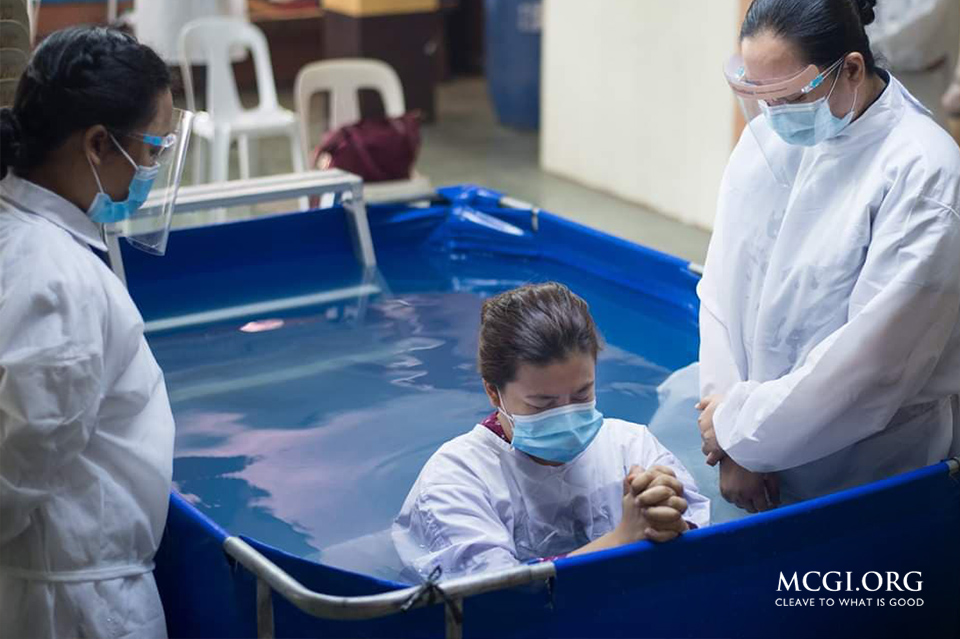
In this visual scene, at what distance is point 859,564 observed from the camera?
90.2 inches

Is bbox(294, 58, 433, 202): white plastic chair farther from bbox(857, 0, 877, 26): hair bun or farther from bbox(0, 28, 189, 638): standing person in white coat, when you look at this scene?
bbox(0, 28, 189, 638): standing person in white coat

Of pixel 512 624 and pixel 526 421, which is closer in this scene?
pixel 512 624

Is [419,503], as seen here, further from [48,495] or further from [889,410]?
[889,410]

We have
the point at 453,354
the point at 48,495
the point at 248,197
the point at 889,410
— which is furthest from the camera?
the point at 248,197

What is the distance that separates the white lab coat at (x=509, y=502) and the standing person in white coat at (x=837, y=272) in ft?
0.64

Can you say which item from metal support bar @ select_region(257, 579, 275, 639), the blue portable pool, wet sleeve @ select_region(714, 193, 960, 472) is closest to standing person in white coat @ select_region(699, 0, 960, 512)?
wet sleeve @ select_region(714, 193, 960, 472)

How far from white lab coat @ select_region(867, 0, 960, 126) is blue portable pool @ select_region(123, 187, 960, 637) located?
4.05ft

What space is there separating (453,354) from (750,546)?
5.77 ft

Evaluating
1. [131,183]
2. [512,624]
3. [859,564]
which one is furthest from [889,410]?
[131,183]

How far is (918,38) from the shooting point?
452 cm

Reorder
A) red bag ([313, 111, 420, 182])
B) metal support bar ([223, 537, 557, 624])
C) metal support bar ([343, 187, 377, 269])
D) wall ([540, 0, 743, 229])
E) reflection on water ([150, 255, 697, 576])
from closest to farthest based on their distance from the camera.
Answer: metal support bar ([223, 537, 557, 624]), reflection on water ([150, 255, 697, 576]), metal support bar ([343, 187, 377, 269]), red bag ([313, 111, 420, 182]), wall ([540, 0, 743, 229])

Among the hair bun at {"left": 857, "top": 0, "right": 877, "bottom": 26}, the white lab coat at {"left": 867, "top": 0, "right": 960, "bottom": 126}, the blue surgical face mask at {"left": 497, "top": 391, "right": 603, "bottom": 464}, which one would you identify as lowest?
the blue surgical face mask at {"left": 497, "top": 391, "right": 603, "bottom": 464}

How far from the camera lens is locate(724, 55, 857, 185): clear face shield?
2.23 meters

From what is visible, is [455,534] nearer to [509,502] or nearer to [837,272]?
[509,502]
